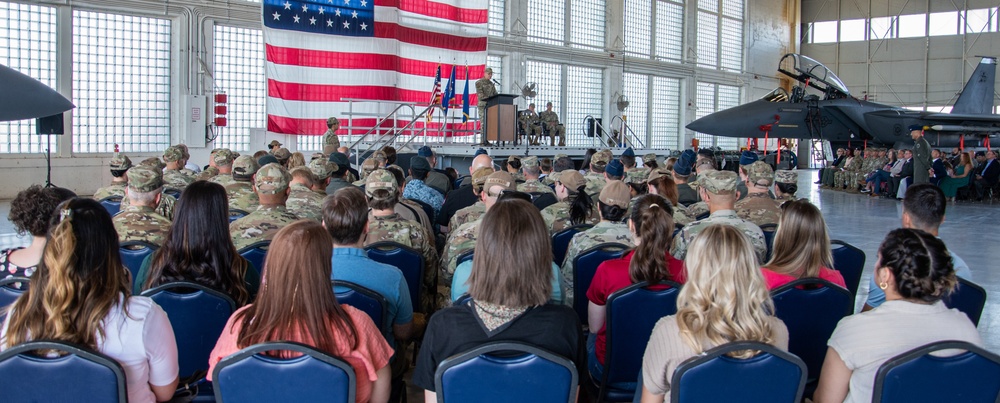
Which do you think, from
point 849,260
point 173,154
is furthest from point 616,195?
Answer: point 173,154

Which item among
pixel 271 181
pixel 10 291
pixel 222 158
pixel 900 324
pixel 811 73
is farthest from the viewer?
pixel 811 73

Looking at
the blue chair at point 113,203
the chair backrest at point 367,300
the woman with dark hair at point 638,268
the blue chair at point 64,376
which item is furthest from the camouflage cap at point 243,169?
the blue chair at point 64,376

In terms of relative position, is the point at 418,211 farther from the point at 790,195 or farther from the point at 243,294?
the point at 790,195

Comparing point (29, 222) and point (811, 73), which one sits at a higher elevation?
point (811, 73)

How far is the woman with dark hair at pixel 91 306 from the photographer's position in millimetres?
1844

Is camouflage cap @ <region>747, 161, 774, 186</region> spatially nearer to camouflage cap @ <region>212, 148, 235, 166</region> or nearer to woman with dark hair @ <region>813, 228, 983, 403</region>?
woman with dark hair @ <region>813, 228, 983, 403</region>

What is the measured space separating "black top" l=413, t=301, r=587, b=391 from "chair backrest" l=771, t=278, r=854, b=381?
40.3 inches

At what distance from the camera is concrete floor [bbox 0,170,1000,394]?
586 centimetres

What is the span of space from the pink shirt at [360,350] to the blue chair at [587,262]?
4.67ft

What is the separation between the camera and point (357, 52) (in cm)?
1445

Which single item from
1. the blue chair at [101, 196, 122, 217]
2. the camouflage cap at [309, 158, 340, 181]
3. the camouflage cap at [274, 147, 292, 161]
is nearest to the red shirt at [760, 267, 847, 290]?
the camouflage cap at [309, 158, 340, 181]

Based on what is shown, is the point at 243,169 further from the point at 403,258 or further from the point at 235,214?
the point at 403,258

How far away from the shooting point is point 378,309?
248 cm

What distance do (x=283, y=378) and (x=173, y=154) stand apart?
612 centimetres
